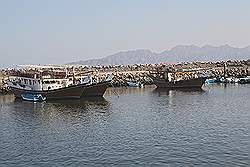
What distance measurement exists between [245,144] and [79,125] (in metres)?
16.6

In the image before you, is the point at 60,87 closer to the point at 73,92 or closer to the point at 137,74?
the point at 73,92

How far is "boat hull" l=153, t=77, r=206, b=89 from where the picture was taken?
81.2 meters

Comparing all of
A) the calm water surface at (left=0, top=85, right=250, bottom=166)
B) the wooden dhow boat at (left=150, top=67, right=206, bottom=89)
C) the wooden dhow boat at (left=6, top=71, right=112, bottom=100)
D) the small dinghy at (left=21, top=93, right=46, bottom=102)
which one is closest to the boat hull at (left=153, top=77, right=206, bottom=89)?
the wooden dhow boat at (left=150, top=67, right=206, bottom=89)

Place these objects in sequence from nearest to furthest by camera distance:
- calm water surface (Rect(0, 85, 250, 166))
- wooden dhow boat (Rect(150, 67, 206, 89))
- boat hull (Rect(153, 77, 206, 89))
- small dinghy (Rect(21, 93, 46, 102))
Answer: calm water surface (Rect(0, 85, 250, 166))
small dinghy (Rect(21, 93, 46, 102))
boat hull (Rect(153, 77, 206, 89))
wooden dhow boat (Rect(150, 67, 206, 89))

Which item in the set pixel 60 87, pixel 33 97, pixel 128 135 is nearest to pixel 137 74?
pixel 60 87

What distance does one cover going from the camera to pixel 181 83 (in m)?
83.2

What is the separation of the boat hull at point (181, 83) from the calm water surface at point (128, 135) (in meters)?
27.2

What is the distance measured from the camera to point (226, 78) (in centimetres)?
9419

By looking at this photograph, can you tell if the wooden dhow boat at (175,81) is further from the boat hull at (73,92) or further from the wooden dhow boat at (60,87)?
the boat hull at (73,92)

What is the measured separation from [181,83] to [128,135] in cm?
5119

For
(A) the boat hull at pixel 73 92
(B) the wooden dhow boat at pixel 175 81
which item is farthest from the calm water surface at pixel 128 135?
(B) the wooden dhow boat at pixel 175 81

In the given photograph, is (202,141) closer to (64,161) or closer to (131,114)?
(64,161)

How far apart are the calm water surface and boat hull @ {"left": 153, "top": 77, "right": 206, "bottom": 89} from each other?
27210 mm

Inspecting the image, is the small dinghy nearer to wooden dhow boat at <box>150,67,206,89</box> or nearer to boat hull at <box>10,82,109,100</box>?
boat hull at <box>10,82,109,100</box>
